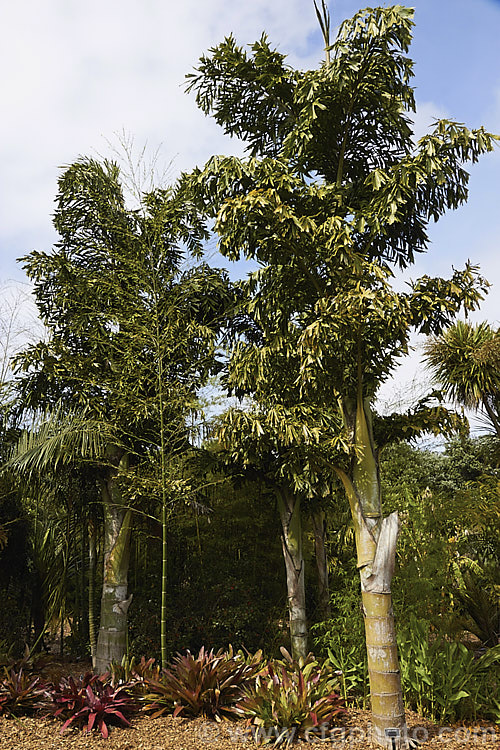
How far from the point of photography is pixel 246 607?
7.68m

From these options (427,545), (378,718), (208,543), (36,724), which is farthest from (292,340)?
(208,543)

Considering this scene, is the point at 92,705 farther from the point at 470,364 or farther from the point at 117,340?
the point at 470,364

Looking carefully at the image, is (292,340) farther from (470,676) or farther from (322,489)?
(470,676)

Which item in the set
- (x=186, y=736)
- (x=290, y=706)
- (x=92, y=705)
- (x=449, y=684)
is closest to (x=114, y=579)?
(x=92, y=705)

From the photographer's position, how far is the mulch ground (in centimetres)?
414

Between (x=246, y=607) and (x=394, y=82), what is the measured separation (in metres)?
6.53

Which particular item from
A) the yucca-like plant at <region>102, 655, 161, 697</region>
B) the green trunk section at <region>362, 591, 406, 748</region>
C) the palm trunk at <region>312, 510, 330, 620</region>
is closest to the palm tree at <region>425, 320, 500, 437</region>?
the palm trunk at <region>312, 510, 330, 620</region>

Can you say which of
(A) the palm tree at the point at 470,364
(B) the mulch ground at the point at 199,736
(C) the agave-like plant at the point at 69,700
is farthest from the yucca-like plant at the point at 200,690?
(A) the palm tree at the point at 470,364

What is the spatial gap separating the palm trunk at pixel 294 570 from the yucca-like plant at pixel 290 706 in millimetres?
1568

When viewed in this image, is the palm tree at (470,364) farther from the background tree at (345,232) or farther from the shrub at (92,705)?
the shrub at (92,705)

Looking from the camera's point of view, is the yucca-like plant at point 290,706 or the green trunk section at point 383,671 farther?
the yucca-like plant at point 290,706

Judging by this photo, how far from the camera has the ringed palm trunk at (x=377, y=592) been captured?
4004 millimetres

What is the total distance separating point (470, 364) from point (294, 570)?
3599 mm

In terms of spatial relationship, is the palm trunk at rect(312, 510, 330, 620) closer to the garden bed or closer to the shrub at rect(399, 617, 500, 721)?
the shrub at rect(399, 617, 500, 721)
